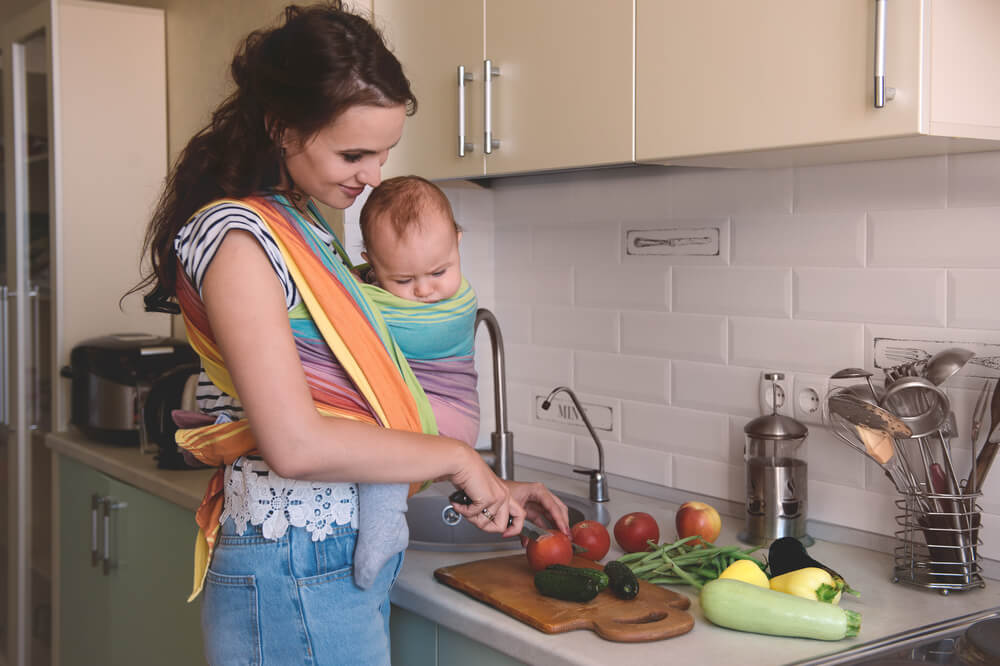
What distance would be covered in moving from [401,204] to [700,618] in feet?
2.38

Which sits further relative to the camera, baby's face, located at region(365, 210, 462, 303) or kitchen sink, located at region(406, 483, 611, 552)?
kitchen sink, located at region(406, 483, 611, 552)

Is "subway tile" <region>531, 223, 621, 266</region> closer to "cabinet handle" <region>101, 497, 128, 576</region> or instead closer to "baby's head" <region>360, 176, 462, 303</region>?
"baby's head" <region>360, 176, 462, 303</region>

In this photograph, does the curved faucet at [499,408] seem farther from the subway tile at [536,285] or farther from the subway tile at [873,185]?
the subway tile at [873,185]

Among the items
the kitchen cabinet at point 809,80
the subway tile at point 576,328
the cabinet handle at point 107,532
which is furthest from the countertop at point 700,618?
the cabinet handle at point 107,532

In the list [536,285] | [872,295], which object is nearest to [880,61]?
[872,295]

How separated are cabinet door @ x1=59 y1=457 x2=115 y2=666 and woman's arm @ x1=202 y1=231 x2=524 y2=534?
1582 mm

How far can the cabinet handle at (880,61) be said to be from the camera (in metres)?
1.23

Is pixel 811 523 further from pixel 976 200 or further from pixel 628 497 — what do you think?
pixel 976 200

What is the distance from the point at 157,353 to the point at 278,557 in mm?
1540

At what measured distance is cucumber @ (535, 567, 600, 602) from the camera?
1419 mm

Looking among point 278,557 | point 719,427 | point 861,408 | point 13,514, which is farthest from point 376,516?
point 13,514

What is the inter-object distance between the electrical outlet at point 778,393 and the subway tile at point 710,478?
0.15 m

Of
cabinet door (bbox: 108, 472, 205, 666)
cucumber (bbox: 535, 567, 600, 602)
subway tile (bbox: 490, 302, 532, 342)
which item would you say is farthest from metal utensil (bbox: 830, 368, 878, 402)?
cabinet door (bbox: 108, 472, 205, 666)

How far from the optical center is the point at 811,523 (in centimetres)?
183
